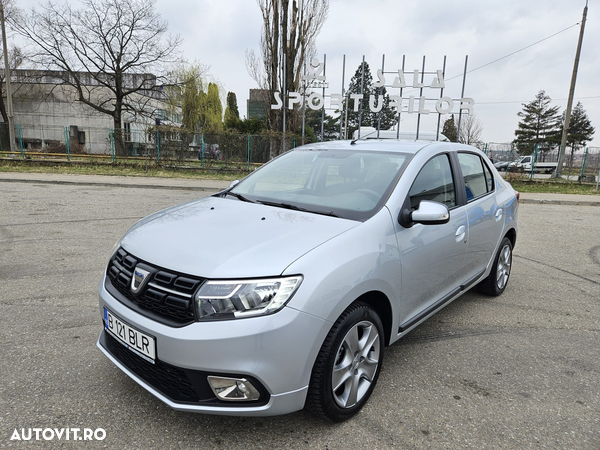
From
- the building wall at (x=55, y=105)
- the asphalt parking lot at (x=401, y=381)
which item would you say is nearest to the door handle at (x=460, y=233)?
the asphalt parking lot at (x=401, y=381)

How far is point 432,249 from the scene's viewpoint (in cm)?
280

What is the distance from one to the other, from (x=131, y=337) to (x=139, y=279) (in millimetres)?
308

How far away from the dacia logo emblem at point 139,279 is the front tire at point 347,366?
3.21ft

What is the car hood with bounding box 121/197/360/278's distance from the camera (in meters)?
1.95

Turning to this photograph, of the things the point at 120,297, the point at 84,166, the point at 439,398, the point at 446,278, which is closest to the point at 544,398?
the point at 439,398

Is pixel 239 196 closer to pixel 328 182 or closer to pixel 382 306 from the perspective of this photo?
→ pixel 328 182

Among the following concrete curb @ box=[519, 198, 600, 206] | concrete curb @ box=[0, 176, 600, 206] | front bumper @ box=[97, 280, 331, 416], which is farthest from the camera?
concrete curb @ box=[0, 176, 600, 206]

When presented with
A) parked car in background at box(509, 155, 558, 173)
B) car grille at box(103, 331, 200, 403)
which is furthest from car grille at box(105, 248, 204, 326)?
parked car in background at box(509, 155, 558, 173)

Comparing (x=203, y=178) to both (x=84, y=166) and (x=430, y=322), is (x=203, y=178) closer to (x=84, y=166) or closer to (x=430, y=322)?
(x=84, y=166)

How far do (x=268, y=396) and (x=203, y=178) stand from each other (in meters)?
17.6

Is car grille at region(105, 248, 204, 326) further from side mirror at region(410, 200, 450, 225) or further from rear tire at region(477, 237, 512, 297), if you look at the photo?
rear tire at region(477, 237, 512, 297)

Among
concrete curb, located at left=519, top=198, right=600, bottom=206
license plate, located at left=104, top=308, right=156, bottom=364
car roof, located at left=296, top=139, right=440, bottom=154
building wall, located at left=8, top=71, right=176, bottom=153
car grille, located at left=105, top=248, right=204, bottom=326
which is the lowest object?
concrete curb, located at left=519, top=198, right=600, bottom=206

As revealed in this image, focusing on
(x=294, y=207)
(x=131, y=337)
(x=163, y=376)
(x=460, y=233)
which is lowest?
(x=163, y=376)

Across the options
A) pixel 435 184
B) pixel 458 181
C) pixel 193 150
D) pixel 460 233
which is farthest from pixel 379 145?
pixel 193 150
